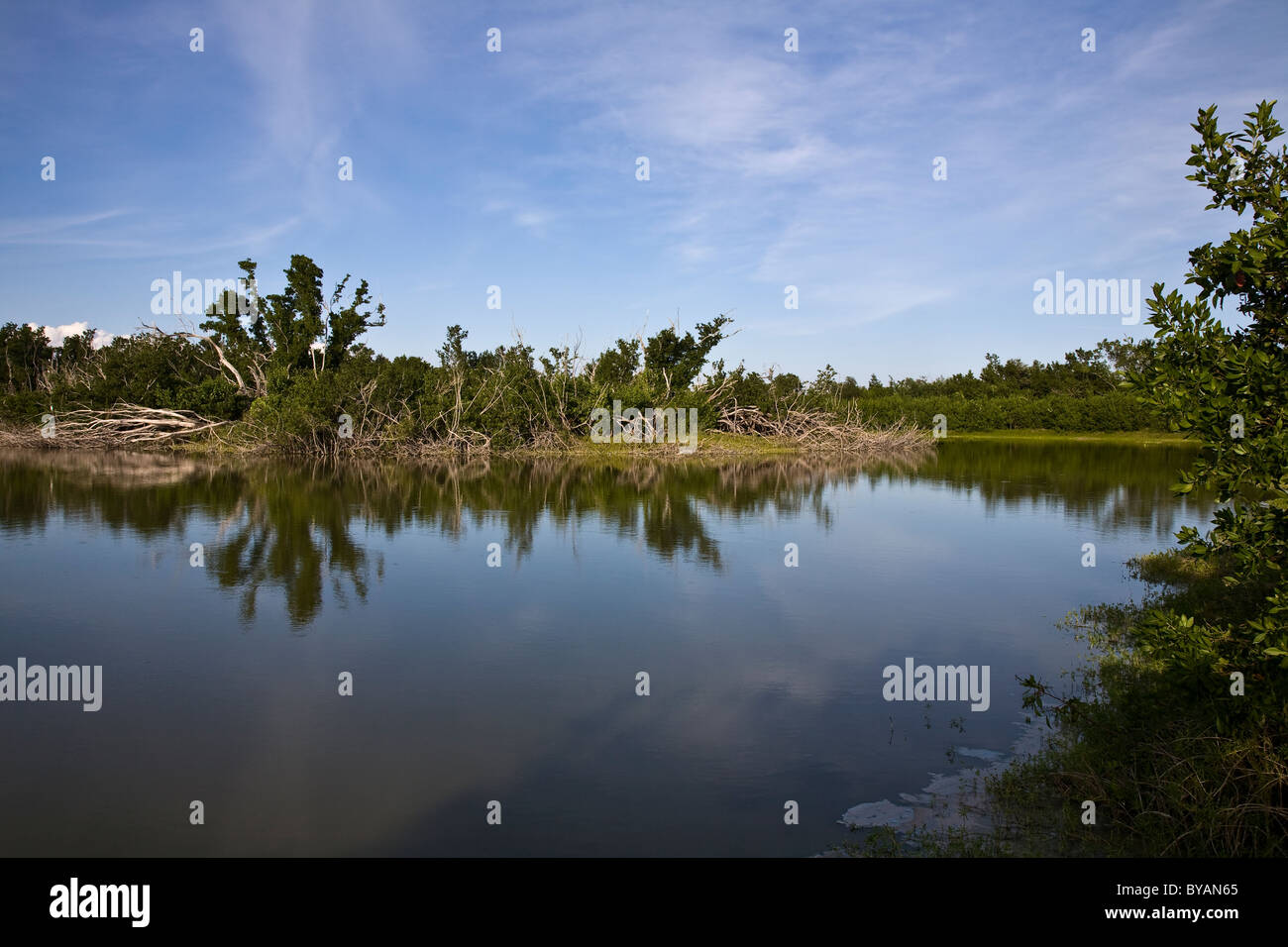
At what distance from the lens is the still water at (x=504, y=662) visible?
6.16 metres

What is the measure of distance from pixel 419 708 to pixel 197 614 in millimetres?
5132

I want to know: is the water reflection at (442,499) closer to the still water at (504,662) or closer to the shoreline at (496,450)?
the still water at (504,662)

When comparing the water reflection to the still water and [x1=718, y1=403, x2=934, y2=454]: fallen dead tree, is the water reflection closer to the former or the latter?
the still water

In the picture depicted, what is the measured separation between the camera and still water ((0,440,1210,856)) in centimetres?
616

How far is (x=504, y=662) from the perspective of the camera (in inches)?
383

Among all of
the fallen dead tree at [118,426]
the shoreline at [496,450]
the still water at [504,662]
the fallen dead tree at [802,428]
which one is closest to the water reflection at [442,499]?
the still water at [504,662]

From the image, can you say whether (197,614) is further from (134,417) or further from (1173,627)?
(134,417)

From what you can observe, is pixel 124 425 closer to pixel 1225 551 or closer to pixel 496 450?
pixel 496 450

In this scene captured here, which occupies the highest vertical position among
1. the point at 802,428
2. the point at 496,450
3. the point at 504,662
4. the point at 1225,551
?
the point at 802,428

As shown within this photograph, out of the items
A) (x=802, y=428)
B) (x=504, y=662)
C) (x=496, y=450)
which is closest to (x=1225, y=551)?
(x=504, y=662)

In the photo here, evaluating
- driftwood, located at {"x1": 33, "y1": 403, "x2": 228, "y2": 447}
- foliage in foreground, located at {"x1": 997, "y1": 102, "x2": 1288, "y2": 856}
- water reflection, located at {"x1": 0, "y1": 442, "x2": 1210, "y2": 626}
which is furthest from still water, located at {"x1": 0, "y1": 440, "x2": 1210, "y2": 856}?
driftwood, located at {"x1": 33, "y1": 403, "x2": 228, "y2": 447}

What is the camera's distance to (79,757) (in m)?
7.06

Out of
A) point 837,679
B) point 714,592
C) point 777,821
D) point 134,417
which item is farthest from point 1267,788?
point 134,417

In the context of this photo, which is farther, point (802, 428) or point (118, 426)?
point (802, 428)
